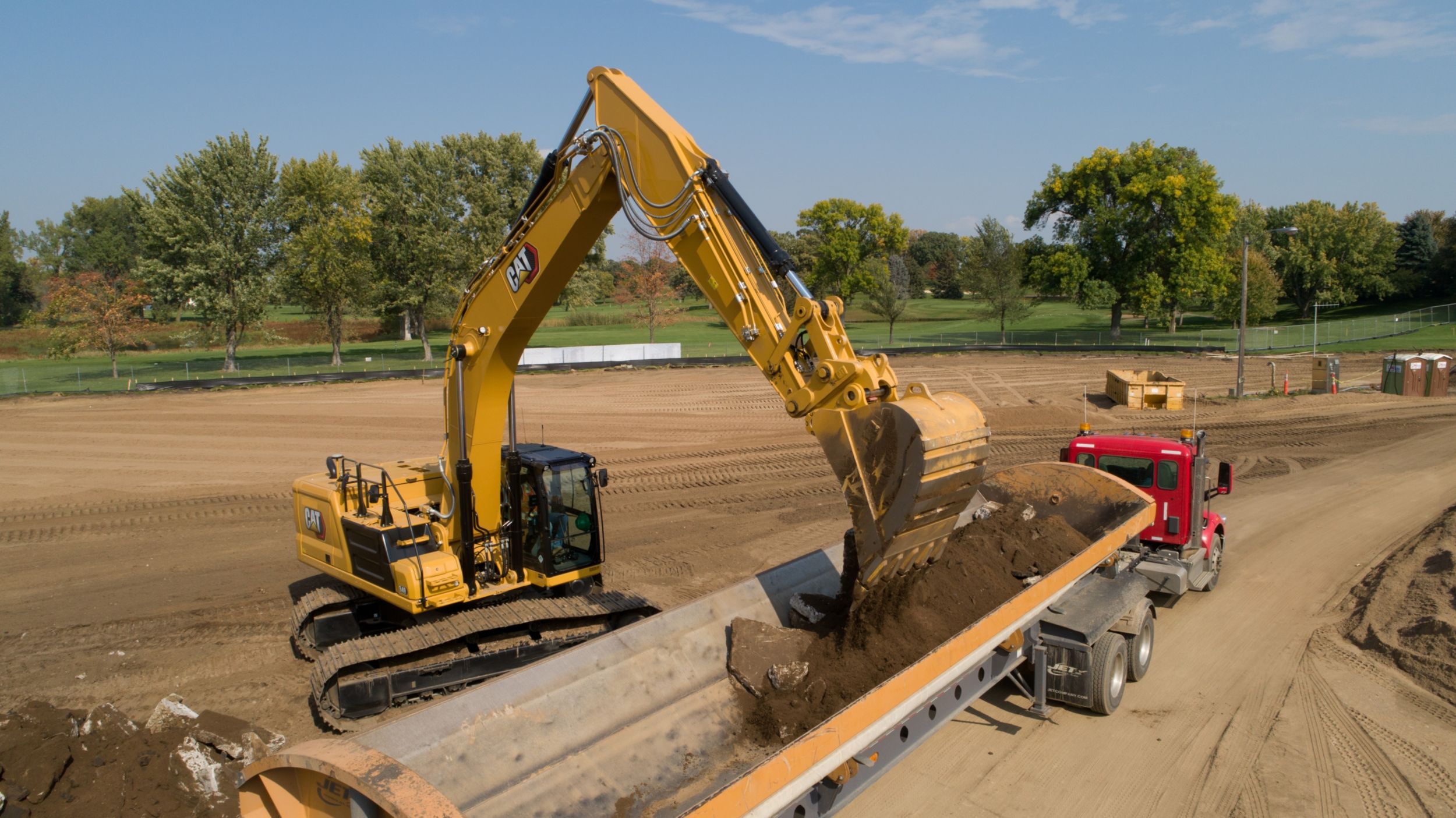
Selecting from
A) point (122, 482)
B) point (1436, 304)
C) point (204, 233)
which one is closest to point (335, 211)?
point (204, 233)

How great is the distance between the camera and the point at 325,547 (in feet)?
29.4

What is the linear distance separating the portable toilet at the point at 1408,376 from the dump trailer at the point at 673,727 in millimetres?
27179

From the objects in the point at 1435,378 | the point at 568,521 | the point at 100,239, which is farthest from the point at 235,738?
the point at 100,239

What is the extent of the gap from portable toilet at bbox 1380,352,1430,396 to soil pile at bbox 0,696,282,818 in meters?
33.4

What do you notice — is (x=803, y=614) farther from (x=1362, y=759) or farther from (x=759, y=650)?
(x=1362, y=759)

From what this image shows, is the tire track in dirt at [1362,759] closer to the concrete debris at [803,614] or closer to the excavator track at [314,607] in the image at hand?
the concrete debris at [803,614]

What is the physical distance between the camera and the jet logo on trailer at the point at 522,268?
25.3 ft

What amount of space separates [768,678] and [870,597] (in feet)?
3.14

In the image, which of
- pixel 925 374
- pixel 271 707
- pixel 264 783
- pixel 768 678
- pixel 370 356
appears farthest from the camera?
pixel 370 356

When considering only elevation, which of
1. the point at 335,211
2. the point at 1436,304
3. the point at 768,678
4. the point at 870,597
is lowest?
the point at 768,678

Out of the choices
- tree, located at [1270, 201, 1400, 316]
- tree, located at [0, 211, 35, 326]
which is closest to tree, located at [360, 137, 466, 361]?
tree, located at [0, 211, 35, 326]

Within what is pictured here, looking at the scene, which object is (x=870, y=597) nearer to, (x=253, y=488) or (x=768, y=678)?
(x=768, y=678)

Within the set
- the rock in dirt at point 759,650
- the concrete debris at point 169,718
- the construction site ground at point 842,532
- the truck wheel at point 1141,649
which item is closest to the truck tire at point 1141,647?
the truck wheel at point 1141,649

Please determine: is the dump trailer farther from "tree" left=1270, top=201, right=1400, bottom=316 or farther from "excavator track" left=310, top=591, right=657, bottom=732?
"tree" left=1270, top=201, right=1400, bottom=316
